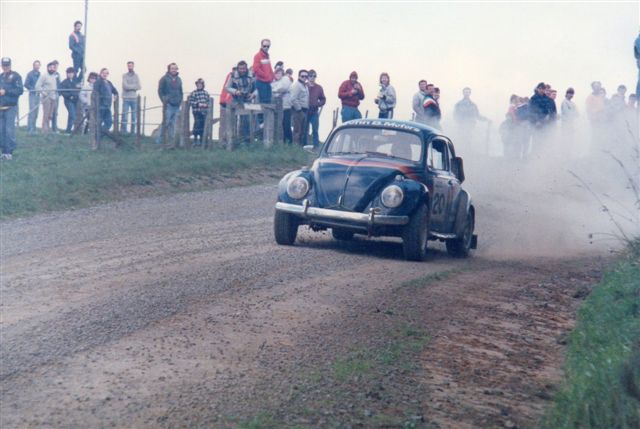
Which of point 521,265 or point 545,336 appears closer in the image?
point 545,336

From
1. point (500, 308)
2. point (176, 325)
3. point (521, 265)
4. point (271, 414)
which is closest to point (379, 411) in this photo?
point (271, 414)

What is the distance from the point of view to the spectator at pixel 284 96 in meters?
26.9

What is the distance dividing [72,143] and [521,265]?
585 inches

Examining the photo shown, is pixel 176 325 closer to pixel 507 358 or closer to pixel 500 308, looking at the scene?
pixel 507 358

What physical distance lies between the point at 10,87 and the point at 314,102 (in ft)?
27.0

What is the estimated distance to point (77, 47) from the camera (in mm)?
28484

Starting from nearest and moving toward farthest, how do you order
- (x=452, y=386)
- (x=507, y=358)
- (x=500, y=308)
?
(x=452, y=386)
(x=507, y=358)
(x=500, y=308)

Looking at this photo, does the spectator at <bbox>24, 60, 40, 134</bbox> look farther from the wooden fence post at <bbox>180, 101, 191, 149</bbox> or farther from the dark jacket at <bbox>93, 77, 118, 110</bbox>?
the wooden fence post at <bbox>180, 101, 191, 149</bbox>

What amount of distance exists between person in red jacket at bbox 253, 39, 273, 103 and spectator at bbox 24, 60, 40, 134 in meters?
6.62

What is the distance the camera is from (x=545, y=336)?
31.0 ft

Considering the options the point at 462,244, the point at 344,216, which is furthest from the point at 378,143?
the point at 462,244

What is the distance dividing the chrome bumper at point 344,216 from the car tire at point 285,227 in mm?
221

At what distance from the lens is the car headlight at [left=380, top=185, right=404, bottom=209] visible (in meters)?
13.0

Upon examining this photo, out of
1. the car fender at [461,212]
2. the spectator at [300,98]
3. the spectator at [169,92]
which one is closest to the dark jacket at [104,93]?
the spectator at [169,92]
